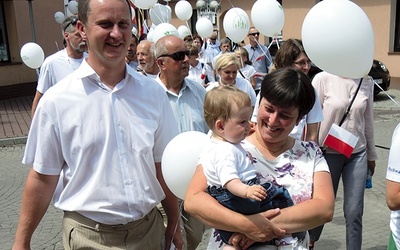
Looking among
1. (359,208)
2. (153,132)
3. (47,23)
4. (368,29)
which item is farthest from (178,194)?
(47,23)

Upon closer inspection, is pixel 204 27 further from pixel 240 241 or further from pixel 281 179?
pixel 240 241

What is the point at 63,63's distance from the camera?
4.88m

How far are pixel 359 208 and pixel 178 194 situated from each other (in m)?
1.93

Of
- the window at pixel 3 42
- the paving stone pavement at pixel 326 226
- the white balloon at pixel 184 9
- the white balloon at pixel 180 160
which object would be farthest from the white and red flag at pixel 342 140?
the window at pixel 3 42

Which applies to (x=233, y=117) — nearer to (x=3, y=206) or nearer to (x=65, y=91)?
(x=65, y=91)

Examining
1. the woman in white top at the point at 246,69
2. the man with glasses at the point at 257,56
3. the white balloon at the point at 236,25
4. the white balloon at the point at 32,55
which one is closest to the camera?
the woman in white top at the point at 246,69

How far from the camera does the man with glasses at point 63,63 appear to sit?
189 inches

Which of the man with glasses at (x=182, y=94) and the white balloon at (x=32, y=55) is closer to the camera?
the man with glasses at (x=182, y=94)

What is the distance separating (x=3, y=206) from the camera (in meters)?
5.67

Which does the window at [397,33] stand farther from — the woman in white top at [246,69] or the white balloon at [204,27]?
the woman in white top at [246,69]

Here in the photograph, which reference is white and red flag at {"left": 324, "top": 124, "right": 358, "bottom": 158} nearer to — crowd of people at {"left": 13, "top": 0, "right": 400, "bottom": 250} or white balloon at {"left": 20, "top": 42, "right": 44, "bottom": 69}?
crowd of people at {"left": 13, "top": 0, "right": 400, "bottom": 250}

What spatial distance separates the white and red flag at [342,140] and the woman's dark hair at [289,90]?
1.60 m

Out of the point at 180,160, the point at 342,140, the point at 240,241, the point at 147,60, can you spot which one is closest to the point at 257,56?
the point at 147,60

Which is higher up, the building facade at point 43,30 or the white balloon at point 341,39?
the white balloon at point 341,39
